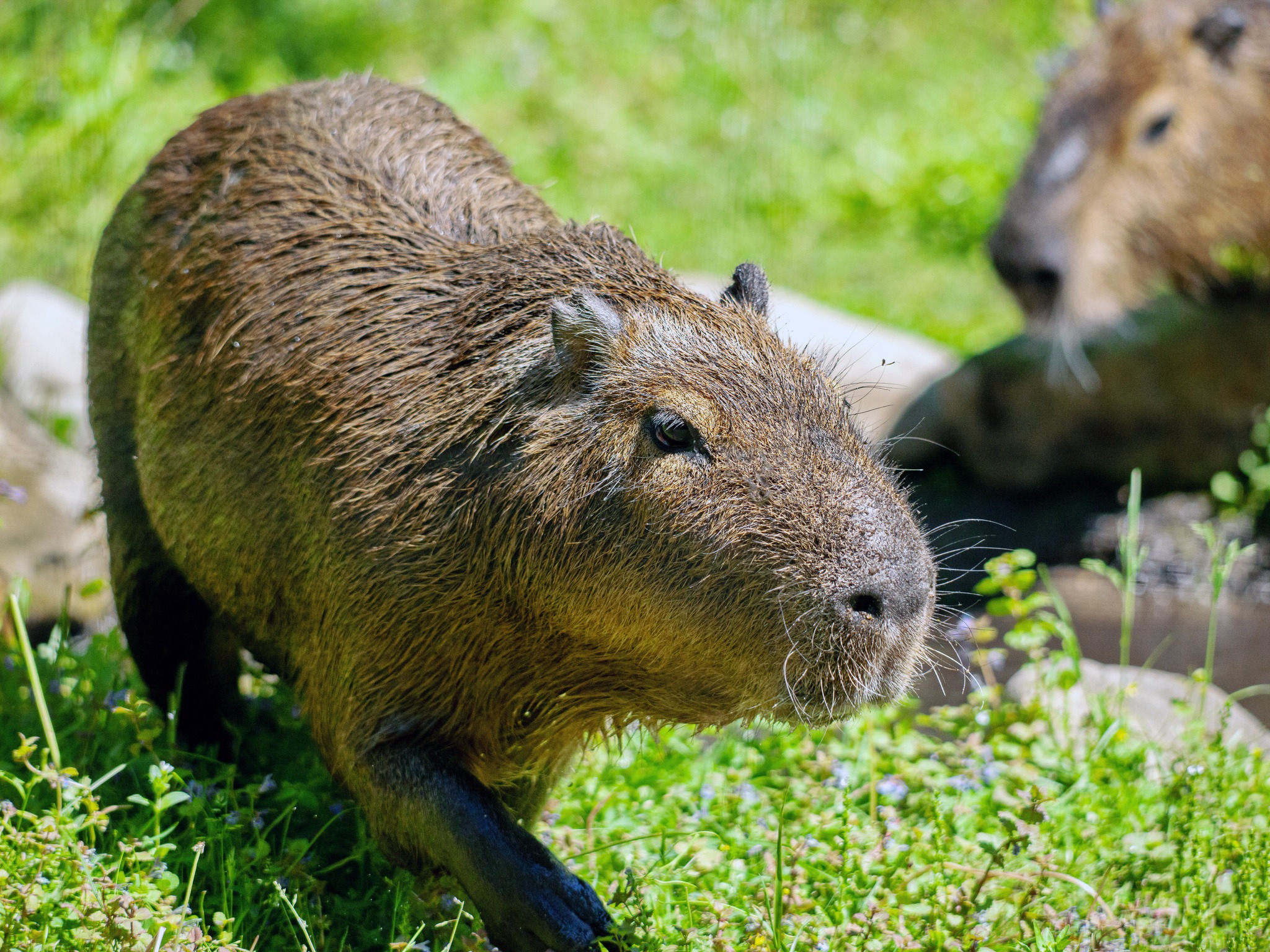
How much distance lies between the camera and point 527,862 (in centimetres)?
263

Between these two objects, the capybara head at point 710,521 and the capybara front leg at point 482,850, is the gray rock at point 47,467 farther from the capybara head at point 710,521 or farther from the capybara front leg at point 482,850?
the capybara head at point 710,521

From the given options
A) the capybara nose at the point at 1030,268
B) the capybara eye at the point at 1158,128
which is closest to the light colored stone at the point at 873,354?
the capybara nose at the point at 1030,268

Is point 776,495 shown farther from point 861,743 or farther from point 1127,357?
point 1127,357

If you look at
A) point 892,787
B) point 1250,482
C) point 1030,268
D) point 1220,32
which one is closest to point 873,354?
point 1030,268

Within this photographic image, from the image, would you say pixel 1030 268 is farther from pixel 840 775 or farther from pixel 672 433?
pixel 672 433

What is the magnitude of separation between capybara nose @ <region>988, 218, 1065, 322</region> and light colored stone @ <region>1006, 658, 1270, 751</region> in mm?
2208

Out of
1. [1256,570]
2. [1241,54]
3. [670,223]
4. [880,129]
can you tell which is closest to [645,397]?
[1256,570]

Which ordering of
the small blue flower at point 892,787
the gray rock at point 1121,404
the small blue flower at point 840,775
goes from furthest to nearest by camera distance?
1. the gray rock at point 1121,404
2. the small blue flower at point 840,775
3. the small blue flower at point 892,787

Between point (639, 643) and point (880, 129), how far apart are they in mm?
8434

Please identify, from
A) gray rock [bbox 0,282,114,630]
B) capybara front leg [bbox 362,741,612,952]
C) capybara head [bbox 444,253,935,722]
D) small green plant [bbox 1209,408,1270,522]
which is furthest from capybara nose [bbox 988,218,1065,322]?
capybara front leg [bbox 362,741,612,952]

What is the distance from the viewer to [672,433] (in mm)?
2582

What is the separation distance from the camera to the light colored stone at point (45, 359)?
250 inches

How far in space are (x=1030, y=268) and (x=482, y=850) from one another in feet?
14.3

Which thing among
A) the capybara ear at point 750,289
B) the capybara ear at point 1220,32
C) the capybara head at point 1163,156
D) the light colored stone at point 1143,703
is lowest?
the light colored stone at point 1143,703
